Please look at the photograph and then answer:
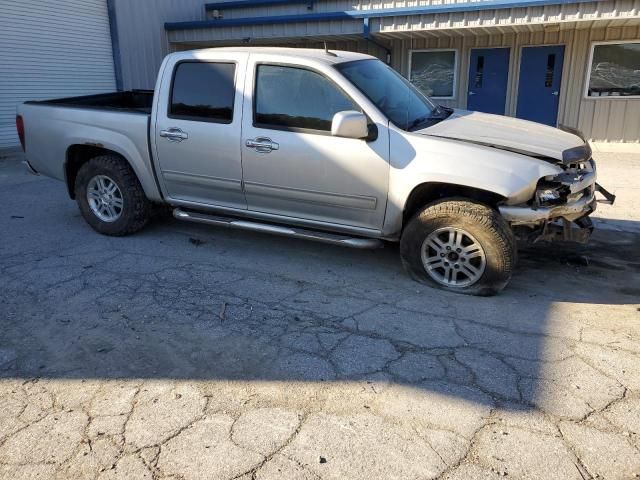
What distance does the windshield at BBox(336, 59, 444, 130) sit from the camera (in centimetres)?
455

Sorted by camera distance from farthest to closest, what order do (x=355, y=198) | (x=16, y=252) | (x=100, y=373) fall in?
(x=16, y=252) < (x=355, y=198) < (x=100, y=373)

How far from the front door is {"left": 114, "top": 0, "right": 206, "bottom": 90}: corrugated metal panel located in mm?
11448

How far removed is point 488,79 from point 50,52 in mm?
10583

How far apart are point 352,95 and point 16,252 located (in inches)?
145

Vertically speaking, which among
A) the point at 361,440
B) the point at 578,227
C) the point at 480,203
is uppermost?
the point at 480,203

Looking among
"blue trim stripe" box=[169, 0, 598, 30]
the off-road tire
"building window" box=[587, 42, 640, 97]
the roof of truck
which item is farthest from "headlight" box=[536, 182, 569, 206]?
"building window" box=[587, 42, 640, 97]

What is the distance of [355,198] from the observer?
455cm

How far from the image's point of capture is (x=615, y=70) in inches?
471

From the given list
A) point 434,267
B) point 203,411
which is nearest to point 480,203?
point 434,267

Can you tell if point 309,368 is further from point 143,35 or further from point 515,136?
point 143,35

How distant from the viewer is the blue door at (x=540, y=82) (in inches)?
491

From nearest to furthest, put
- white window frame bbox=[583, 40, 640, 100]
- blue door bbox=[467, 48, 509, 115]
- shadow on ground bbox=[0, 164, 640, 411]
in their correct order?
shadow on ground bbox=[0, 164, 640, 411] → white window frame bbox=[583, 40, 640, 100] → blue door bbox=[467, 48, 509, 115]

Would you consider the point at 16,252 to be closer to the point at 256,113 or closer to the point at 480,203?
the point at 256,113

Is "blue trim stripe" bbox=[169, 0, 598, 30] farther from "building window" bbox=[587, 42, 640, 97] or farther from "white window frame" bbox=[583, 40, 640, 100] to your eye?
"building window" bbox=[587, 42, 640, 97]
